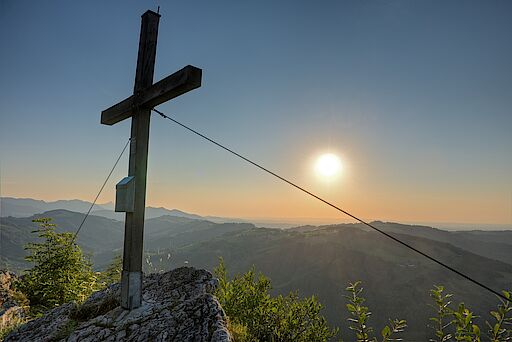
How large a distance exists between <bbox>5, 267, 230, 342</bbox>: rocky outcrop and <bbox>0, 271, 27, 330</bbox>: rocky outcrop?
87.7 inches

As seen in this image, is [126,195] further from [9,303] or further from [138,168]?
[9,303]

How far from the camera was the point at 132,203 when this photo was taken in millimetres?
4875

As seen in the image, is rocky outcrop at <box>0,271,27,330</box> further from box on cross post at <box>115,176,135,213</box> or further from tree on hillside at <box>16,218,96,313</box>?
box on cross post at <box>115,176,135,213</box>

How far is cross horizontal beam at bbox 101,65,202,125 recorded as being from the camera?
4375 millimetres

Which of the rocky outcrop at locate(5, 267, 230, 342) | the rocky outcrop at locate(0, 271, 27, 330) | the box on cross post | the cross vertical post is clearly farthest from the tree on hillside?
the box on cross post

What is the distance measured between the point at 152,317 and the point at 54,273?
27.9 ft

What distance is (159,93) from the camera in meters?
4.84

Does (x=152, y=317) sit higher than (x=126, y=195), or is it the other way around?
(x=126, y=195)

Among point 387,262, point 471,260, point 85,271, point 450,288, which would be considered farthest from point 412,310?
point 85,271

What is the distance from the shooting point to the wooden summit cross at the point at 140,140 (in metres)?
4.65

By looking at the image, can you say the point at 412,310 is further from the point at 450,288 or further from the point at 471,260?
the point at 471,260

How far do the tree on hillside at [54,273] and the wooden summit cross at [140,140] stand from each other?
6.83m

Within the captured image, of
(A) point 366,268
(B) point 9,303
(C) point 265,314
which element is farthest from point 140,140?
(A) point 366,268

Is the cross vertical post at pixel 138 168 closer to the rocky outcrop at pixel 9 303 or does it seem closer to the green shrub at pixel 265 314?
the green shrub at pixel 265 314
